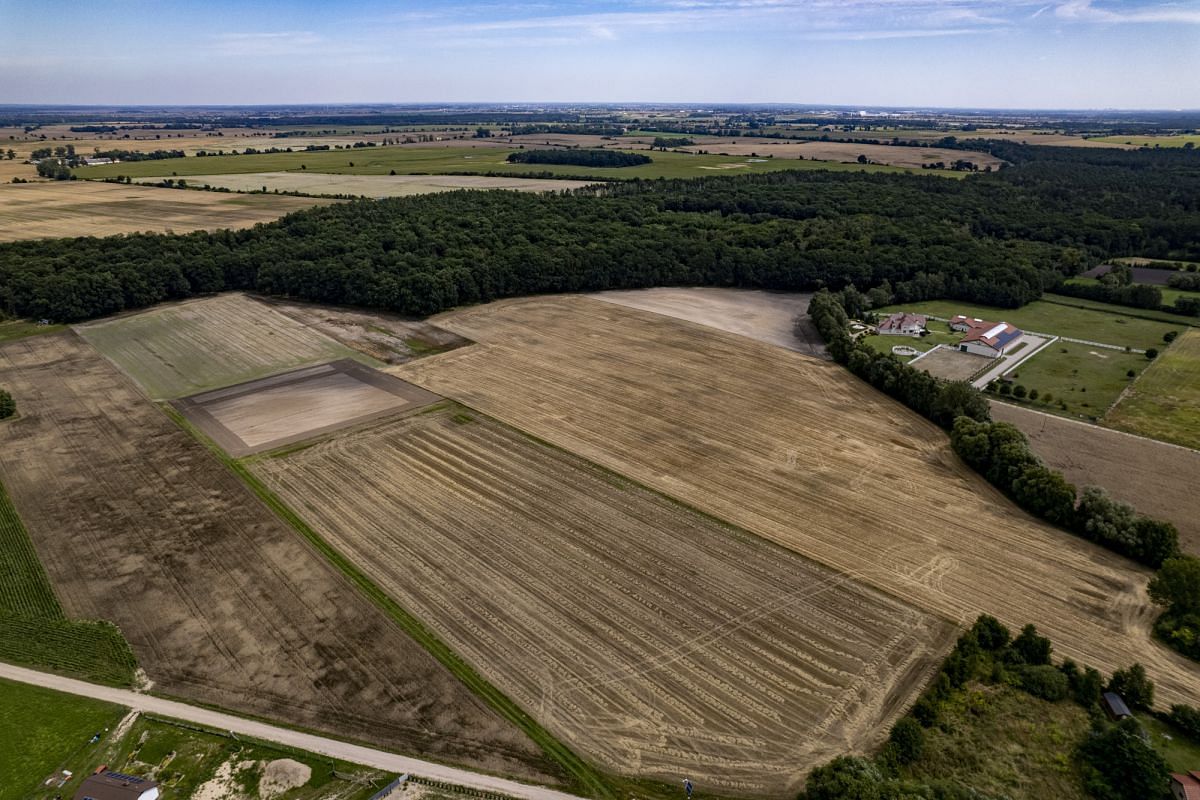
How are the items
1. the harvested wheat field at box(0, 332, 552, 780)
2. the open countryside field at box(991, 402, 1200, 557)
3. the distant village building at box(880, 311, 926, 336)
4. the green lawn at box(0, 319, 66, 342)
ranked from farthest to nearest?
the distant village building at box(880, 311, 926, 336), the green lawn at box(0, 319, 66, 342), the open countryside field at box(991, 402, 1200, 557), the harvested wheat field at box(0, 332, 552, 780)

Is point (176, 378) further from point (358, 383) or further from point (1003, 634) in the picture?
point (1003, 634)

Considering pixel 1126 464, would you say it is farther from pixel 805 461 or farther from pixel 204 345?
pixel 204 345

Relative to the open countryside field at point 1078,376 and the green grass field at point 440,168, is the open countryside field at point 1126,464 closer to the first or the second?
the open countryside field at point 1078,376

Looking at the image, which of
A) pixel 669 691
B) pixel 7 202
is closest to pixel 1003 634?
pixel 669 691

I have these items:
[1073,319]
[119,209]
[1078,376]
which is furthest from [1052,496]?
[119,209]

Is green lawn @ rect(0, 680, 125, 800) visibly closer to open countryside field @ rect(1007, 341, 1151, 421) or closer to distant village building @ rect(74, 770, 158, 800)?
distant village building @ rect(74, 770, 158, 800)

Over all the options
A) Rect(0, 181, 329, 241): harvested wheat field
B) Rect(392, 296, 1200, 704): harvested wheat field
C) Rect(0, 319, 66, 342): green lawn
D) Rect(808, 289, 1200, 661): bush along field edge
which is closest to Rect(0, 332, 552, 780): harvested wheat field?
Rect(392, 296, 1200, 704): harvested wheat field

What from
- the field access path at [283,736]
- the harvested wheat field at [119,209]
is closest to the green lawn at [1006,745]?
the field access path at [283,736]
